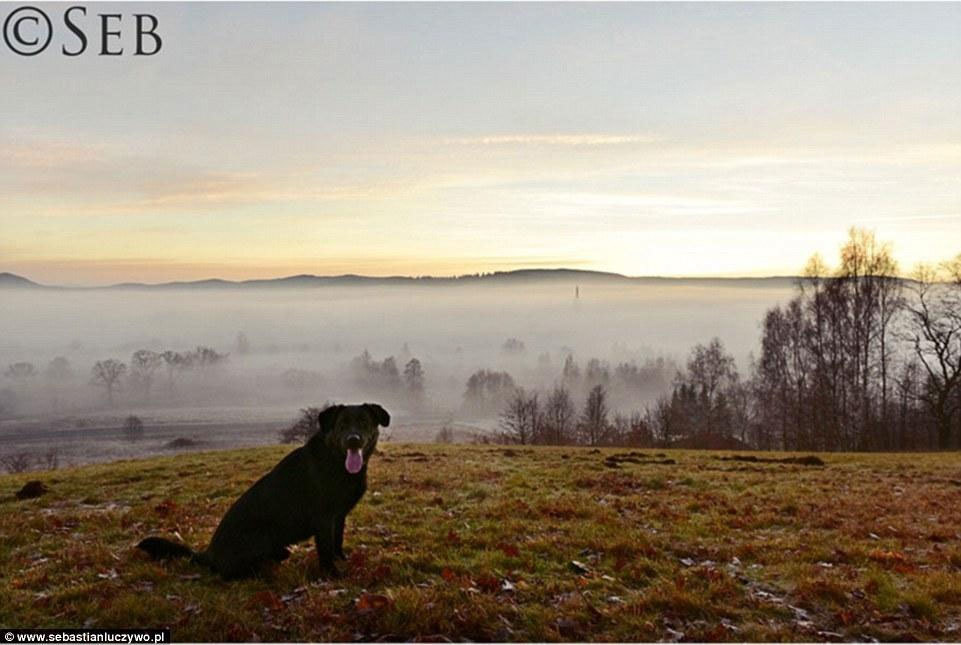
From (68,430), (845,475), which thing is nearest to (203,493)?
(845,475)

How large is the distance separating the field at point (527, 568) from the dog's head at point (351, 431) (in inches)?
56.9

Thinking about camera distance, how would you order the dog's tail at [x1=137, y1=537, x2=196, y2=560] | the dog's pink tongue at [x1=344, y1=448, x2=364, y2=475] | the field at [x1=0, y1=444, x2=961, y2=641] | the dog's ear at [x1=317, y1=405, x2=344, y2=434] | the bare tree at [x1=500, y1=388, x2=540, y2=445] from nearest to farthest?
1. the field at [x1=0, y1=444, x2=961, y2=641]
2. the dog's pink tongue at [x1=344, y1=448, x2=364, y2=475]
3. the dog's ear at [x1=317, y1=405, x2=344, y2=434]
4. the dog's tail at [x1=137, y1=537, x2=196, y2=560]
5. the bare tree at [x1=500, y1=388, x2=540, y2=445]

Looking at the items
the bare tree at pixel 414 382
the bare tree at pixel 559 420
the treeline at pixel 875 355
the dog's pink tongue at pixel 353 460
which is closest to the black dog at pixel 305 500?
the dog's pink tongue at pixel 353 460

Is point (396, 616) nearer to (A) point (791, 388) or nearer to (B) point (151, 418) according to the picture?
(A) point (791, 388)

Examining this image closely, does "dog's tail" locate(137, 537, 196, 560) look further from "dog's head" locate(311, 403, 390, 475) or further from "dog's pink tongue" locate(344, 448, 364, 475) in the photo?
"dog's pink tongue" locate(344, 448, 364, 475)

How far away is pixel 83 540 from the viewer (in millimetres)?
10844

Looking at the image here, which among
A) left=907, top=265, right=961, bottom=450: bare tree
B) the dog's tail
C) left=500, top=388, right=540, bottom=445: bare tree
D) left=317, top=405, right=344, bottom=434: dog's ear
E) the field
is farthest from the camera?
left=500, top=388, right=540, bottom=445: bare tree

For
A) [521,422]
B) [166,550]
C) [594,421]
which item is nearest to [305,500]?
[166,550]

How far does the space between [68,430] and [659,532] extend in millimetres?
171636

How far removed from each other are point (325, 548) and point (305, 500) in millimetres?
632

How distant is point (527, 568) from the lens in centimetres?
912

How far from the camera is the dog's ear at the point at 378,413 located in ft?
28.0

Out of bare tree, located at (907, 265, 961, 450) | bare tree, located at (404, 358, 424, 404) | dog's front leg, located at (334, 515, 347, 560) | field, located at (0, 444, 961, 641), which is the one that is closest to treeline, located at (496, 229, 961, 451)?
bare tree, located at (907, 265, 961, 450)

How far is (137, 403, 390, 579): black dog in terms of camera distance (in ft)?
26.9
